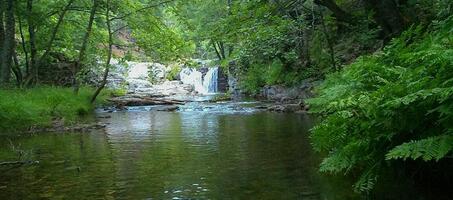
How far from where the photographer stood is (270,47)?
21953mm

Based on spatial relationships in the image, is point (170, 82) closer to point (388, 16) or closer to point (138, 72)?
point (138, 72)

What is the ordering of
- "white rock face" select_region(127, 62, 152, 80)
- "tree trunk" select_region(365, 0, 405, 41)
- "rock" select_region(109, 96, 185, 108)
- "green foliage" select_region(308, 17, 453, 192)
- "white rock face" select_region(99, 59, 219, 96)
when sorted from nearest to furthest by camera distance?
"green foliage" select_region(308, 17, 453, 192)
"tree trunk" select_region(365, 0, 405, 41)
"rock" select_region(109, 96, 185, 108)
"white rock face" select_region(99, 59, 219, 96)
"white rock face" select_region(127, 62, 152, 80)

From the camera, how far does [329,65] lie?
18500 mm

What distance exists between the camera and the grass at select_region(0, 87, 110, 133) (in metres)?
11.0

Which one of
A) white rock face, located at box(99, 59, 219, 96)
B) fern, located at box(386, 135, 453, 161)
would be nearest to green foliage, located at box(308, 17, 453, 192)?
fern, located at box(386, 135, 453, 161)

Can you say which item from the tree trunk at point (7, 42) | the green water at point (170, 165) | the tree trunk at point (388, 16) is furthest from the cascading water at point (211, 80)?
the tree trunk at point (388, 16)

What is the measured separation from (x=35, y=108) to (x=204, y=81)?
24.1 meters

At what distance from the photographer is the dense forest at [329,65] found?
3992mm

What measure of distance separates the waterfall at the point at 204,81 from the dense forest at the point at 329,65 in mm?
4238

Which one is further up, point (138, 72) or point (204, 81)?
point (138, 72)

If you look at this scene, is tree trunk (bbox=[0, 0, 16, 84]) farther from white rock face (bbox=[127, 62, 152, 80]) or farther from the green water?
white rock face (bbox=[127, 62, 152, 80])

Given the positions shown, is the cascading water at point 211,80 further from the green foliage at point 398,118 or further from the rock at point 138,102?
the green foliage at point 398,118

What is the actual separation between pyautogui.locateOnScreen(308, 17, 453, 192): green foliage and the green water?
708mm

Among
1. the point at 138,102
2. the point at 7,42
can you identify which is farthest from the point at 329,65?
the point at 7,42
